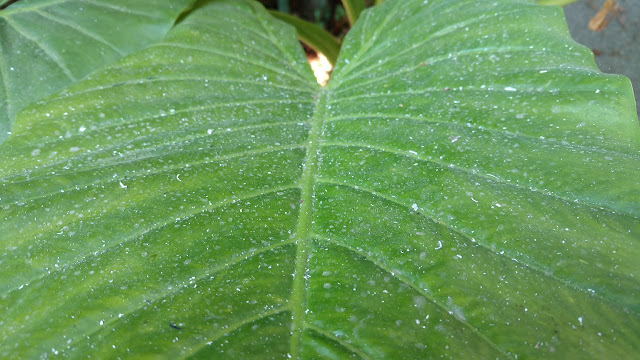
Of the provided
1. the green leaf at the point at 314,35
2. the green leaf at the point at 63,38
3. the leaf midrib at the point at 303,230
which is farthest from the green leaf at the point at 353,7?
the leaf midrib at the point at 303,230

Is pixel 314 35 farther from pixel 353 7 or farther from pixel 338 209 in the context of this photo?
pixel 338 209

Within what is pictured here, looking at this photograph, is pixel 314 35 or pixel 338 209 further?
pixel 314 35

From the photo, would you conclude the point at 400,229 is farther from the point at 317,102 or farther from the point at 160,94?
the point at 160,94

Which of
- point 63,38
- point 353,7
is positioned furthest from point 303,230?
point 353,7

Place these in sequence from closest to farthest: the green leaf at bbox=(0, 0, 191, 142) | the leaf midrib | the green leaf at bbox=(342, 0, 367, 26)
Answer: the leaf midrib → the green leaf at bbox=(0, 0, 191, 142) → the green leaf at bbox=(342, 0, 367, 26)

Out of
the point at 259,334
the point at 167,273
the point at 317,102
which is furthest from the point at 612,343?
the point at 317,102

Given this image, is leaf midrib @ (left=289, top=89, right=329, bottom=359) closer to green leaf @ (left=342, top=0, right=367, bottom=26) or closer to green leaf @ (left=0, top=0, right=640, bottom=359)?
green leaf @ (left=0, top=0, right=640, bottom=359)

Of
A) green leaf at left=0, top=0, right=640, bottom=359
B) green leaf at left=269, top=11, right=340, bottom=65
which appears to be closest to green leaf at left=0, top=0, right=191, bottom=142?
green leaf at left=0, top=0, right=640, bottom=359
